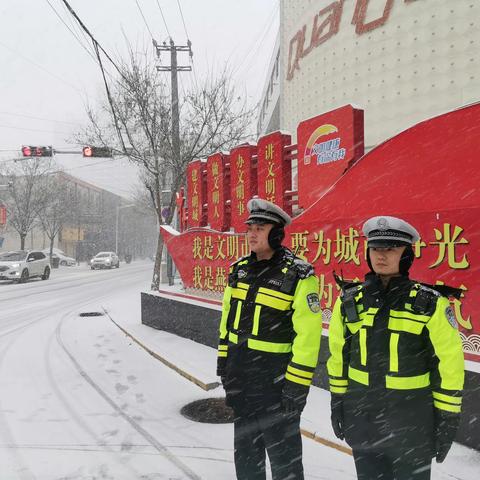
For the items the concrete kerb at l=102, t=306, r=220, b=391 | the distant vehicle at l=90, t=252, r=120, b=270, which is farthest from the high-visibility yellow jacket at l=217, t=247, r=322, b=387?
the distant vehicle at l=90, t=252, r=120, b=270

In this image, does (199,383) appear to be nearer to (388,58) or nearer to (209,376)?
(209,376)

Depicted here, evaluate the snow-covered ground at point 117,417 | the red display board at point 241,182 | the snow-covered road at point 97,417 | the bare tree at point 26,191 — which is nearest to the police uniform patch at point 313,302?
the snow-covered ground at point 117,417

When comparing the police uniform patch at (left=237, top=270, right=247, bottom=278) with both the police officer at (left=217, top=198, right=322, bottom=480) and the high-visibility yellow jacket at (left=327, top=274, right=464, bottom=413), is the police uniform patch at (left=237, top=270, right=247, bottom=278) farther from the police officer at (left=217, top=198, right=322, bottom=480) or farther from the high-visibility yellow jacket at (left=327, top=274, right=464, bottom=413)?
the high-visibility yellow jacket at (left=327, top=274, right=464, bottom=413)

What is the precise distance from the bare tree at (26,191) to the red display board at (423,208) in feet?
109

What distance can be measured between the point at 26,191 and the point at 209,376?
34.1m

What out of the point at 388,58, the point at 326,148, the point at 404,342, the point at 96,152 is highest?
the point at 388,58

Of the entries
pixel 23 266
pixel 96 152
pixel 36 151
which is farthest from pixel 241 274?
pixel 23 266

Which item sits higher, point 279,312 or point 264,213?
point 264,213

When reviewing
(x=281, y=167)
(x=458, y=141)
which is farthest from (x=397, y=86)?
(x=458, y=141)

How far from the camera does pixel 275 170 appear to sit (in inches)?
260

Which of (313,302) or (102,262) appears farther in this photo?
(102,262)

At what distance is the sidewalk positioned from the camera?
351 centimetres

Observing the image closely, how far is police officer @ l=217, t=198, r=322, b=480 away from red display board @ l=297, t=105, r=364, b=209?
9.59ft

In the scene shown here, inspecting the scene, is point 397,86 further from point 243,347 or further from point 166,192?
point 243,347
